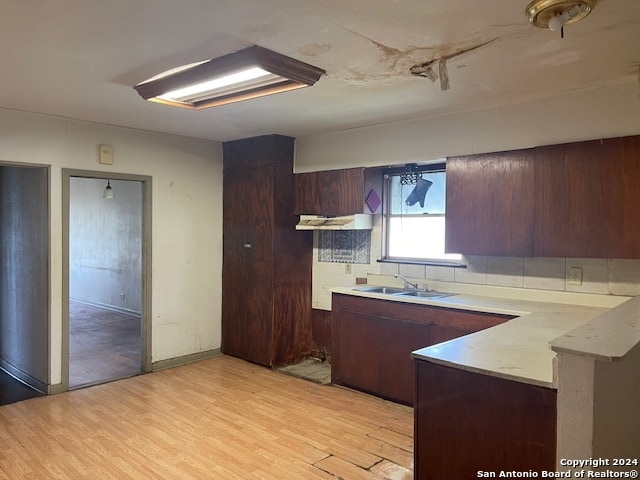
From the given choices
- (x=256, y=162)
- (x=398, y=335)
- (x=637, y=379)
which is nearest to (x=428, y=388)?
(x=637, y=379)

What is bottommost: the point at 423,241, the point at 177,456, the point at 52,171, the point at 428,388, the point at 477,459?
the point at 177,456

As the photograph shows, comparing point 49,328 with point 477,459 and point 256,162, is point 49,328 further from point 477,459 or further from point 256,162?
point 477,459

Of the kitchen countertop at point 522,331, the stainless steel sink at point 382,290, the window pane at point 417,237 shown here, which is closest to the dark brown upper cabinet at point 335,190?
the window pane at point 417,237

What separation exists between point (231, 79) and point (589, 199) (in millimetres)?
2424

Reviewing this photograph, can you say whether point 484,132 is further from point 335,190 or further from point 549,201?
point 335,190

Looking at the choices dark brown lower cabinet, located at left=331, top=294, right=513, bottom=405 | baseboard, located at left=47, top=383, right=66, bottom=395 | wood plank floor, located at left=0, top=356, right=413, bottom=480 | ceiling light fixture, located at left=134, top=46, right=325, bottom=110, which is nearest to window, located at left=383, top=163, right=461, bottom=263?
dark brown lower cabinet, located at left=331, top=294, right=513, bottom=405

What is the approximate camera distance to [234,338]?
5.21 m

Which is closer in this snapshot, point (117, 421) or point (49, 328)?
point (117, 421)

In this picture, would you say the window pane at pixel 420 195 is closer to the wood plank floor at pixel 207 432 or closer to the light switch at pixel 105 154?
the wood plank floor at pixel 207 432

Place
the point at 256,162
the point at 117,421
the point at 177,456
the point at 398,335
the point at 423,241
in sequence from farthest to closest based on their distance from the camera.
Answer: the point at 256,162 → the point at 423,241 → the point at 398,335 → the point at 117,421 → the point at 177,456

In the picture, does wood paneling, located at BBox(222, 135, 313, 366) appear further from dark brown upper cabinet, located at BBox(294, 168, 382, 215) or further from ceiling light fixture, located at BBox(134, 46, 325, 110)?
ceiling light fixture, located at BBox(134, 46, 325, 110)

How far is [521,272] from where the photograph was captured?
143 inches

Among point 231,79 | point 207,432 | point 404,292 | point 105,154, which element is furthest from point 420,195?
point 105,154

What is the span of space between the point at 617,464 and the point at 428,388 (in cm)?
74
